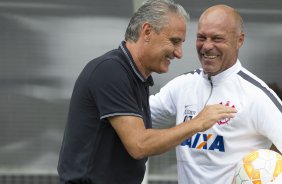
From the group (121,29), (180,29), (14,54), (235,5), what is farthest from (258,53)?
(180,29)

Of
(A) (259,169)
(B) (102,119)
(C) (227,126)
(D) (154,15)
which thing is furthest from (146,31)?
(A) (259,169)

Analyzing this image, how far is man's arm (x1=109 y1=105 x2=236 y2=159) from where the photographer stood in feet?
11.7

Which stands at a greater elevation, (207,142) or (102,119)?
(102,119)

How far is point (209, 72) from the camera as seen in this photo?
436 centimetres

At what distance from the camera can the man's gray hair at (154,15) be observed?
12.2 feet

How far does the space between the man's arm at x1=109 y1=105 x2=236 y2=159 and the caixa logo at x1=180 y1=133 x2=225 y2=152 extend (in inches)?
27.1

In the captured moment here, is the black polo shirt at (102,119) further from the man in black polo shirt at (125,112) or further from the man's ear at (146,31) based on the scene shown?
the man's ear at (146,31)

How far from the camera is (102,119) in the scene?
12.0 feet

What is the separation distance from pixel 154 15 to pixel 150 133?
0.57m

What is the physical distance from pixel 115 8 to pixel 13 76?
1.02 meters

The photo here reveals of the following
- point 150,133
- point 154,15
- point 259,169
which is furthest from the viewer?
point 259,169

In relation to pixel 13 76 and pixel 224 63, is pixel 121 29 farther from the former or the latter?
pixel 224 63

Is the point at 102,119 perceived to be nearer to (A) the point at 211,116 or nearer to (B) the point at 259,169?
(A) the point at 211,116

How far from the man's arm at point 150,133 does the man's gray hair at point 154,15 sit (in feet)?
1.46
